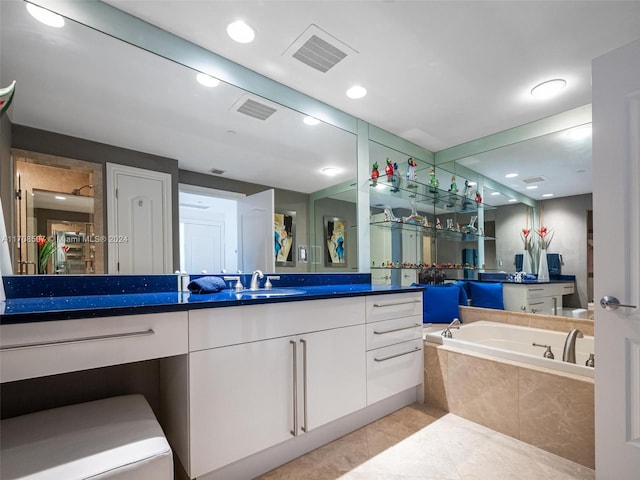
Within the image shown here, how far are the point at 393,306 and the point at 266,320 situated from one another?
0.96 metres

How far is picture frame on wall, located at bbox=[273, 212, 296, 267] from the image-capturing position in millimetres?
2252

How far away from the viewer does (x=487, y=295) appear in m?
2.95

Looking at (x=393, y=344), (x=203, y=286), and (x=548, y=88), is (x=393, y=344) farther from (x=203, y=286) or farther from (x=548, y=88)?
(x=548, y=88)

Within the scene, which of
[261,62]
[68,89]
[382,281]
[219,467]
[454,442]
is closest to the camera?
[219,467]

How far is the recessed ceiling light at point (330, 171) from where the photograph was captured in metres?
2.59

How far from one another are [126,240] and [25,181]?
18.7 inches

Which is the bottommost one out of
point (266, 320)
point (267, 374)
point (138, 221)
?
point (267, 374)

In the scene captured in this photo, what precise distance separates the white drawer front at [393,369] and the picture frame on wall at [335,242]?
0.87 metres

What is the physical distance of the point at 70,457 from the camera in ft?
2.99

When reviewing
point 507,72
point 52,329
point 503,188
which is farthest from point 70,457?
point 503,188

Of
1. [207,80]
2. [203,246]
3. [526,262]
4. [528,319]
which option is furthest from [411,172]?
[203,246]

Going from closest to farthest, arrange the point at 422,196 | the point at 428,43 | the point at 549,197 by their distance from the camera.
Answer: the point at 428,43
the point at 549,197
the point at 422,196

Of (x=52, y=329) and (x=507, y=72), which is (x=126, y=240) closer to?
(x=52, y=329)

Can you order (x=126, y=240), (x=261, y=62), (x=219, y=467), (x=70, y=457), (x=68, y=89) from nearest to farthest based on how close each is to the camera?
(x=70, y=457)
(x=219, y=467)
(x=68, y=89)
(x=126, y=240)
(x=261, y=62)
